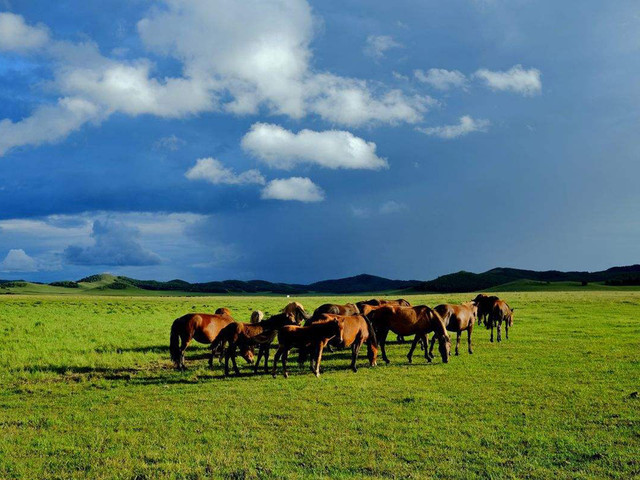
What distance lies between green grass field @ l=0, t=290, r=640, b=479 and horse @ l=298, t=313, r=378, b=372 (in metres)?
0.59

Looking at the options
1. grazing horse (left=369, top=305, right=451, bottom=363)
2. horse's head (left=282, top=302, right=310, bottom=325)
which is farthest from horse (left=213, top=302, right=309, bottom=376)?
grazing horse (left=369, top=305, right=451, bottom=363)

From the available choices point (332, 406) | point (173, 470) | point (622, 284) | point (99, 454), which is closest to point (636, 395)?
point (332, 406)

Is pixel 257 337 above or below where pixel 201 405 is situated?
above

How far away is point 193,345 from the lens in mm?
22859

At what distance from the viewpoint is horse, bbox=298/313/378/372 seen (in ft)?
49.9

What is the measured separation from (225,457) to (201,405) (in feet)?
Result: 12.0

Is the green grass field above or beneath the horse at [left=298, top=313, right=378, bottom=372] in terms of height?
beneath

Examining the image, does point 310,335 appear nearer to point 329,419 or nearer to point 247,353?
point 247,353

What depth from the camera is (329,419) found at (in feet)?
32.1

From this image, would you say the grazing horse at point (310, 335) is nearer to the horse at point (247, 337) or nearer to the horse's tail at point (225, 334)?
the horse at point (247, 337)

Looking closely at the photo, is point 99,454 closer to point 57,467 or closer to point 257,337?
point 57,467

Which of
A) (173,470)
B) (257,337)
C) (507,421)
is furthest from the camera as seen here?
(257,337)

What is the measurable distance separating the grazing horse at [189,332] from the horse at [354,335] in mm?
3542

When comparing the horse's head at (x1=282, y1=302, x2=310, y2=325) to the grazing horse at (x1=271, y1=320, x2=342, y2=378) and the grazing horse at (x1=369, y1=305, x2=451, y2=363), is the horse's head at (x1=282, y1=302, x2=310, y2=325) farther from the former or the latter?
the grazing horse at (x1=271, y1=320, x2=342, y2=378)
